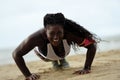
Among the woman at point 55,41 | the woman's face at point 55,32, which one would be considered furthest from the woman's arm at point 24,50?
the woman's face at point 55,32

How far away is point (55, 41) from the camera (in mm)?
6707

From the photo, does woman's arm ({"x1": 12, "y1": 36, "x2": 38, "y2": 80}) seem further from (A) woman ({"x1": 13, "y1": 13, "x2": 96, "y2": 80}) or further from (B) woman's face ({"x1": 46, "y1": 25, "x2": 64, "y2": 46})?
(B) woman's face ({"x1": 46, "y1": 25, "x2": 64, "y2": 46})

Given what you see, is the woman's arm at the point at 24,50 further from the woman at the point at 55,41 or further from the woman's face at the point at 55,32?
the woman's face at the point at 55,32

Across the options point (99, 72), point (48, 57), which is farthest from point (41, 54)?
point (99, 72)

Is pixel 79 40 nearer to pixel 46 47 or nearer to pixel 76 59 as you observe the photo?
pixel 46 47

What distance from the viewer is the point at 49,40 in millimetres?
6922

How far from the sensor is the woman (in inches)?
265

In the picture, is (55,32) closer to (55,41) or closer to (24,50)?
(55,41)

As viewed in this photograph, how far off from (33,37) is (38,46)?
1.20ft

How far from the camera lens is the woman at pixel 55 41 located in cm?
672

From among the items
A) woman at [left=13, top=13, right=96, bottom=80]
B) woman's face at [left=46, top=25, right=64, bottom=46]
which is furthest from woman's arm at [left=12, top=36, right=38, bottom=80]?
woman's face at [left=46, top=25, right=64, bottom=46]

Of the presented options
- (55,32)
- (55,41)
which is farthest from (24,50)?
(55,32)

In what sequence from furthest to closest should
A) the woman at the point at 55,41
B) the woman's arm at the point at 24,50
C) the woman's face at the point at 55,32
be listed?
the woman's arm at the point at 24,50, the woman at the point at 55,41, the woman's face at the point at 55,32

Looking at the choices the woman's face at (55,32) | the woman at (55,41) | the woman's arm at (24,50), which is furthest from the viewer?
the woman's arm at (24,50)
